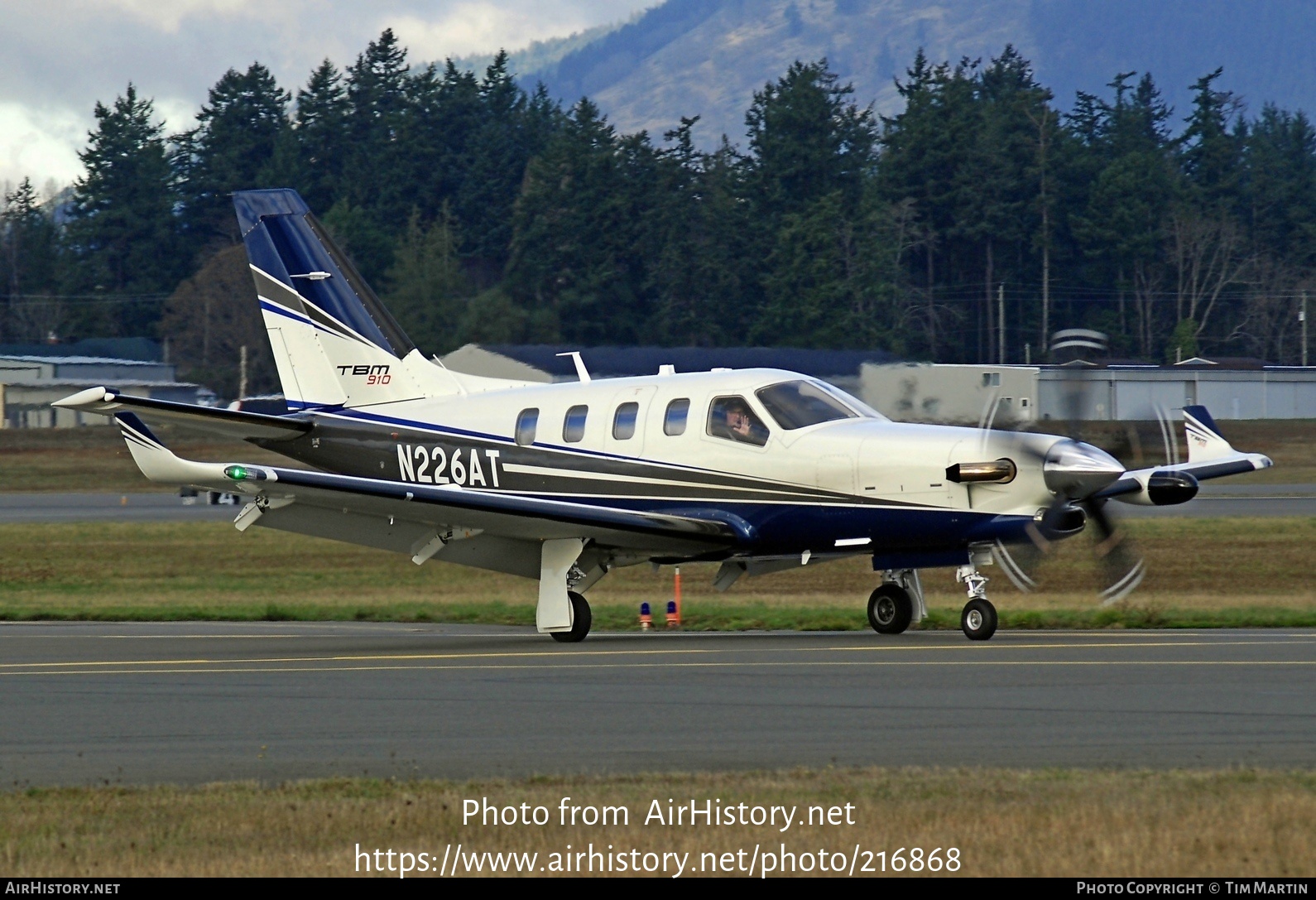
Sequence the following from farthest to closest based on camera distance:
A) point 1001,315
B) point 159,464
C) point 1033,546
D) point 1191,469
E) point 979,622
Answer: point 1001,315 < point 1191,469 < point 979,622 < point 159,464 < point 1033,546

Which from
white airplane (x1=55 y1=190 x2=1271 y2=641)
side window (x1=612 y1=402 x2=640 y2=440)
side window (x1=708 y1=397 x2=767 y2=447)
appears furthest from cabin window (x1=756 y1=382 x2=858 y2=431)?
side window (x1=612 y1=402 x2=640 y2=440)

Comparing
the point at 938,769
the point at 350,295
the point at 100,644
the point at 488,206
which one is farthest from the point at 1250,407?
the point at 938,769

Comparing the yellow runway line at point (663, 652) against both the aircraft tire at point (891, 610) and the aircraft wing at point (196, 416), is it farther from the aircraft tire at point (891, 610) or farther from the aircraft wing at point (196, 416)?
the aircraft wing at point (196, 416)

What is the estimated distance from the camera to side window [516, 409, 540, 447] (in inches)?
794

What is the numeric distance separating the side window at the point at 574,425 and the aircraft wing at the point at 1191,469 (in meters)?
6.00

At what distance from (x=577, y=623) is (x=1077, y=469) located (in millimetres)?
5831

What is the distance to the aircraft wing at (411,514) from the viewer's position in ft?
57.8

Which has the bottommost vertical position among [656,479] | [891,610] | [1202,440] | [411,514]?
[891,610]

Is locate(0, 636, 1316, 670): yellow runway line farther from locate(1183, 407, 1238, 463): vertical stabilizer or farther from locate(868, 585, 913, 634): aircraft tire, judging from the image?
locate(1183, 407, 1238, 463): vertical stabilizer

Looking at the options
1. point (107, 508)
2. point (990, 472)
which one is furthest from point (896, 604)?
point (107, 508)

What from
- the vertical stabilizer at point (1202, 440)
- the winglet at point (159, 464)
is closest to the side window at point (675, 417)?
the winglet at point (159, 464)

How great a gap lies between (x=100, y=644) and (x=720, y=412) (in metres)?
7.49

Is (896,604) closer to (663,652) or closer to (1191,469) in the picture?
(663,652)

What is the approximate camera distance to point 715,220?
6819 cm
